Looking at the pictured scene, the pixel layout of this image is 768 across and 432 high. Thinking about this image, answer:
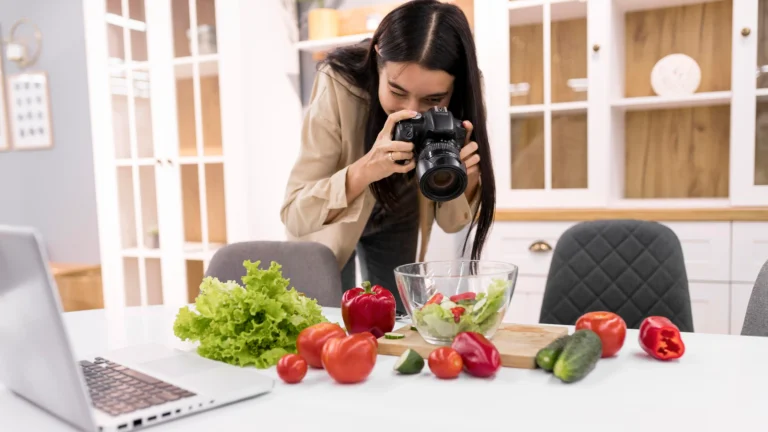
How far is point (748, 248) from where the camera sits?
195cm

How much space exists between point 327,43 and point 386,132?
149 cm

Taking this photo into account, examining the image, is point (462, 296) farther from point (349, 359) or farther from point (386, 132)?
point (386, 132)

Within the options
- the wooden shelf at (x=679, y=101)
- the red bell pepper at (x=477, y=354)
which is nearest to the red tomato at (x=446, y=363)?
the red bell pepper at (x=477, y=354)

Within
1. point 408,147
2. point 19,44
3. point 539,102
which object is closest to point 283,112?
A: point 539,102

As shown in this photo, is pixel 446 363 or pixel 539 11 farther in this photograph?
pixel 539 11

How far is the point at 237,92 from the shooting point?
2516 mm

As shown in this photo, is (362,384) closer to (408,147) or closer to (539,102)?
(408,147)

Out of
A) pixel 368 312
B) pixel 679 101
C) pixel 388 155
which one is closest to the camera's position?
pixel 368 312

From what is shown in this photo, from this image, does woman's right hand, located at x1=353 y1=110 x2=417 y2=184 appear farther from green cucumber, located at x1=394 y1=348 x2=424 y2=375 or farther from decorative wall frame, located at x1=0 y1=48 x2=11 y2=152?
decorative wall frame, located at x1=0 y1=48 x2=11 y2=152

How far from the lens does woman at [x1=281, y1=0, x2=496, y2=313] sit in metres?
1.24

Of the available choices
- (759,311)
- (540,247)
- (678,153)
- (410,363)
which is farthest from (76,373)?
(678,153)

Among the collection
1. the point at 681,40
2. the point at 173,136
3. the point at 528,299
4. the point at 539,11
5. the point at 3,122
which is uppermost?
the point at 539,11

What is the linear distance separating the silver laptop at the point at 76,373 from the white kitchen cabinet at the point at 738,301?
171cm

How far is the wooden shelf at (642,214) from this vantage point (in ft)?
6.37
